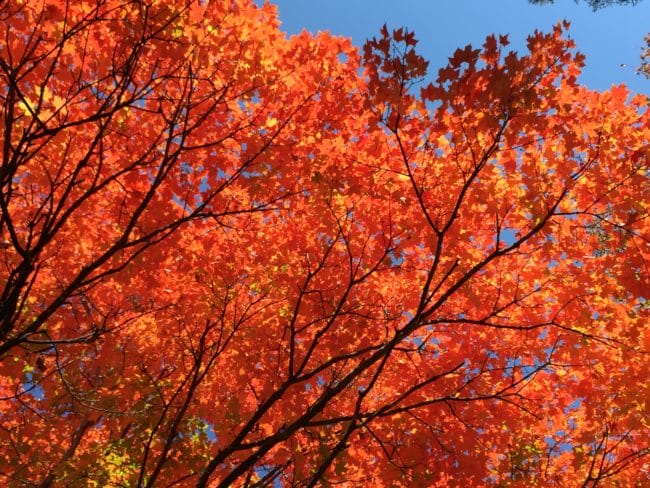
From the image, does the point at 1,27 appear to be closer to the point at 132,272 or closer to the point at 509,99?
the point at 132,272

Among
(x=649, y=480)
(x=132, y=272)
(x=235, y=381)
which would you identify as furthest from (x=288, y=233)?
(x=649, y=480)

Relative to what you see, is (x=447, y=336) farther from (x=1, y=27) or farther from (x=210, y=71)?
(x=1, y=27)

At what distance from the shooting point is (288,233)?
6.57 meters

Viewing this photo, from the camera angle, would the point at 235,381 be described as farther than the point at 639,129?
Yes

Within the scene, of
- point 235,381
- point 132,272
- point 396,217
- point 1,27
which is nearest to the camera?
point 1,27

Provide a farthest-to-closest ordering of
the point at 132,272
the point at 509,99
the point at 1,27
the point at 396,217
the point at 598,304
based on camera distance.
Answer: the point at 598,304
the point at 396,217
the point at 132,272
the point at 1,27
the point at 509,99

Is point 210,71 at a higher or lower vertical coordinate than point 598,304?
higher

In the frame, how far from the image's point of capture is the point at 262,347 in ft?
21.4

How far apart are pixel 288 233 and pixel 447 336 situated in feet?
10.8

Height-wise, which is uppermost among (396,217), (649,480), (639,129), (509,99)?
(639,129)

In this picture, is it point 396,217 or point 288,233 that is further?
point 288,233

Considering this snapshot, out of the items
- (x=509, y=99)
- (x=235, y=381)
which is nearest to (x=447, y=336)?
(x=235, y=381)

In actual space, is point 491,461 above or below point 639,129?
below

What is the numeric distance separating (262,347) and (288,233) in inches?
64.0
